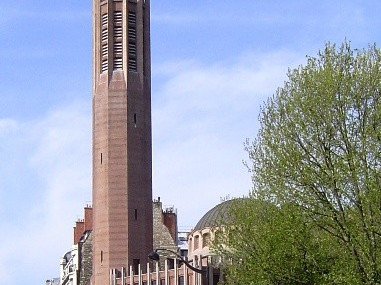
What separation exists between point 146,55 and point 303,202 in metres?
42.0

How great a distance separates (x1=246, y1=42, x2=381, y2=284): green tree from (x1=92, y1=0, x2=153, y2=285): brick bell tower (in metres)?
35.4

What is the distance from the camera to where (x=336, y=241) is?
124 ft

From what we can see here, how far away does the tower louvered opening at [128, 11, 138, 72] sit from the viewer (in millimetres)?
77500

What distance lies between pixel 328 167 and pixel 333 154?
563mm

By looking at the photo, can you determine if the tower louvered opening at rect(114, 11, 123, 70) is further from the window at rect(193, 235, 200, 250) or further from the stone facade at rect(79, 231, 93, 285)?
the stone facade at rect(79, 231, 93, 285)

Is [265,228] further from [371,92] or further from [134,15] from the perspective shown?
[134,15]

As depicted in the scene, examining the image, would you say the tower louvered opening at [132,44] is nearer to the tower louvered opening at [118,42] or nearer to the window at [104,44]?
the tower louvered opening at [118,42]

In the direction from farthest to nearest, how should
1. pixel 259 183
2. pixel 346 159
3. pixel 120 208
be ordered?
pixel 120 208 → pixel 259 183 → pixel 346 159

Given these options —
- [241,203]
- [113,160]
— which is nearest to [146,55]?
[113,160]

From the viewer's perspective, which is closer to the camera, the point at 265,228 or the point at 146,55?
the point at 265,228

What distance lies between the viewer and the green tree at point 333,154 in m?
Answer: 36.6

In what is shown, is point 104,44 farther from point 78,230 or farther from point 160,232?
point 78,230

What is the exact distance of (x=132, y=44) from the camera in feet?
254

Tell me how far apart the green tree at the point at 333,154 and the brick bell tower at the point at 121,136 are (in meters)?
35.4
